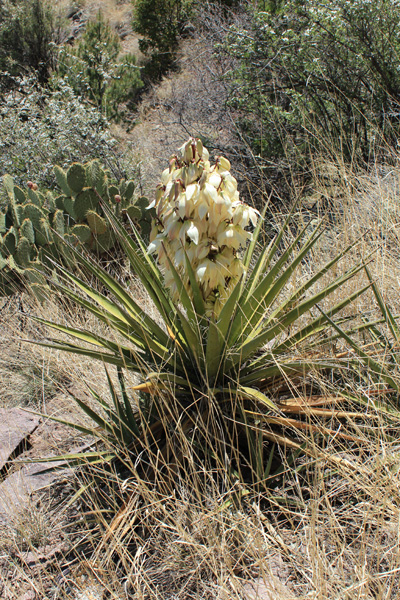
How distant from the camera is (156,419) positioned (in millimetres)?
1932

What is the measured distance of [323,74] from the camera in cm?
411

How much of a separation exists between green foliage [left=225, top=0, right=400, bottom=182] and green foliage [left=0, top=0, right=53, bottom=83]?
7.06 m

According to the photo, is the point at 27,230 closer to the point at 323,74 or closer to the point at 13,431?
the point at 13,431

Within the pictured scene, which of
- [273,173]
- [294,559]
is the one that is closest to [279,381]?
[294,559]

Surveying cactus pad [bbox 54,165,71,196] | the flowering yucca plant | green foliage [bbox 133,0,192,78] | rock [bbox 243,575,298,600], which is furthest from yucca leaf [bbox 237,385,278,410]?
green foliage [bbox 133,0,192,78]

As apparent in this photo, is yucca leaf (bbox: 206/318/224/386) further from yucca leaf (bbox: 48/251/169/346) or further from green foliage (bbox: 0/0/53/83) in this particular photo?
green foliage (bbox: 0/0/53/83)

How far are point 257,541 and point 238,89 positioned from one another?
4576 millimetres

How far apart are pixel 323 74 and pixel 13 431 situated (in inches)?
148

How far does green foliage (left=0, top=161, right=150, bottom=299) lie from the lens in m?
3.50

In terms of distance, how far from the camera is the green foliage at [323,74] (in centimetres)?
405

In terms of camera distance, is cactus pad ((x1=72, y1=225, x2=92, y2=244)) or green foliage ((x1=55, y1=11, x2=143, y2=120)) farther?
green foliage ((x1=55, y1=11, x2=143, y2=120))

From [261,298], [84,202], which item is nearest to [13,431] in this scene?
[261,298]

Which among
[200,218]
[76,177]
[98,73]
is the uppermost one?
[98,73]

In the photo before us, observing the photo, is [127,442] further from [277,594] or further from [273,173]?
[273,173]
